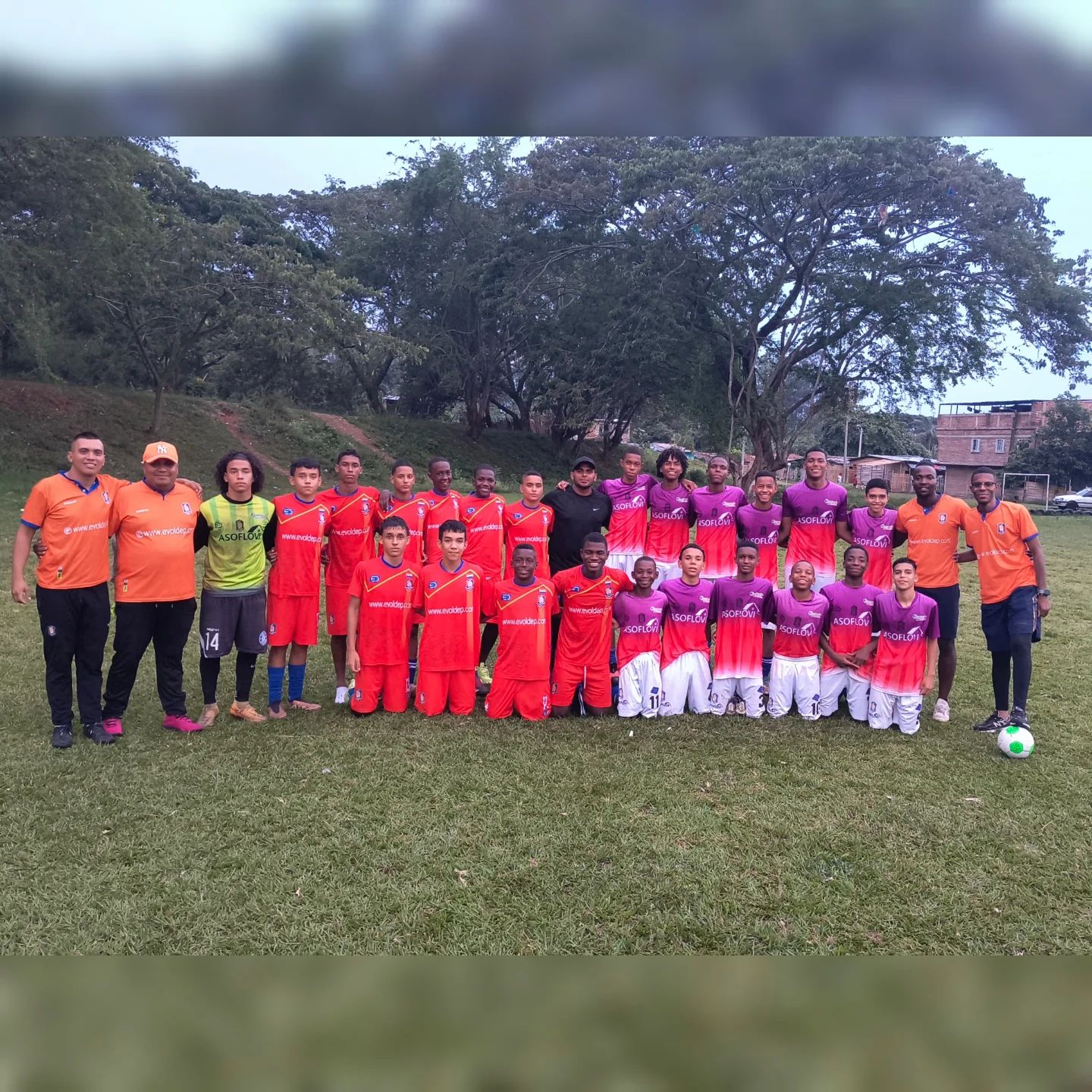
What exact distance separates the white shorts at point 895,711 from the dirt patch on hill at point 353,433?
2292cm

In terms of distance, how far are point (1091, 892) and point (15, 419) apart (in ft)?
72.6

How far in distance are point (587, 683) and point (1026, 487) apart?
124ft

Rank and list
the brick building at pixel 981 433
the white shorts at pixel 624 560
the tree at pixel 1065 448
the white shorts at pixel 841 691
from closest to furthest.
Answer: the white shorts at pixel 841 691 < the white shorts at pixel 624 560 < the tree at pixel 1065 448 < the brick building at pixel 981 433

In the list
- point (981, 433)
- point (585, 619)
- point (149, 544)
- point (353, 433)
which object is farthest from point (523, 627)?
point (981, 433)

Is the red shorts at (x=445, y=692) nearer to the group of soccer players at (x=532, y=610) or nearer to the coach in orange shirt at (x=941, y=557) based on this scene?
the group of soccer players at (x=532, y=610)

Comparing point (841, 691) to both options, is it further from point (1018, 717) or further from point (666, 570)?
point (666, 570)

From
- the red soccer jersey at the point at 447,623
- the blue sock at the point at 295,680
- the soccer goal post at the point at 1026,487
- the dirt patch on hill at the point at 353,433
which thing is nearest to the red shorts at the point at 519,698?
the red soccer jersey at the point at 447,623

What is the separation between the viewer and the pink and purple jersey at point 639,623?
218 inches

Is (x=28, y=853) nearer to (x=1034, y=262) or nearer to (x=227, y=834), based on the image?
(x=227, y=834)

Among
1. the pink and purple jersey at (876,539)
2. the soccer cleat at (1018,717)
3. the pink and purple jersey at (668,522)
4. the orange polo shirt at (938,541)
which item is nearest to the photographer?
the soccer cleat at (1018,717)

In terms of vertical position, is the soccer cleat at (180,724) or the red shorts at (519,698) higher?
the red shorts at (519,698)

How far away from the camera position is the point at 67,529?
462 cm

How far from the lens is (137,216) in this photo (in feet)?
52.9
